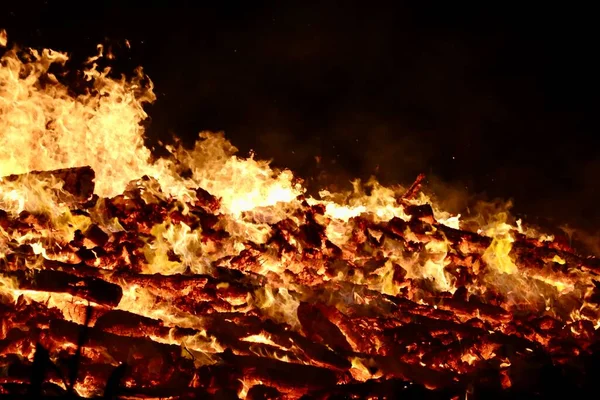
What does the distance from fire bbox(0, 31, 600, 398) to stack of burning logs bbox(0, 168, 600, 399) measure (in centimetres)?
1

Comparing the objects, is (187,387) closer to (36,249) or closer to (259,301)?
(259,301)

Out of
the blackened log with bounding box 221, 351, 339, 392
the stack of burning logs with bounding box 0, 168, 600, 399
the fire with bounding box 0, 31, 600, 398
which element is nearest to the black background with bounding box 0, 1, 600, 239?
the fire with bounding box 0, 31, 600, 398

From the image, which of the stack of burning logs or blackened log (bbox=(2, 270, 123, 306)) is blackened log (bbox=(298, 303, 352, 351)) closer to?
the stack of burning logs

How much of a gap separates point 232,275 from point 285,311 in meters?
0.53

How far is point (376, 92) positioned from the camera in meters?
8.38

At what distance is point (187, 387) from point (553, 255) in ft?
13.5

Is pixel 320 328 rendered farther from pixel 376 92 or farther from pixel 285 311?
pixel 376 92

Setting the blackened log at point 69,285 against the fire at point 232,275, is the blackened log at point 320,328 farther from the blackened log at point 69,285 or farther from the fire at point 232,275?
the blackened log at point 69,285

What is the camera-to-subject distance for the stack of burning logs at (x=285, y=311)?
3244mm

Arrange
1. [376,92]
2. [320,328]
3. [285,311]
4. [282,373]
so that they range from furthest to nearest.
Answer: [376,92]
[285,311]
[320,328]
[282,373]

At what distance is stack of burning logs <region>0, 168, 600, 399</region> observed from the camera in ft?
10.6

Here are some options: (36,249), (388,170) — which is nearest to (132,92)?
(36,249)

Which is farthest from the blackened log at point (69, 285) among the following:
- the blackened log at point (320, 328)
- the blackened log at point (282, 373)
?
the blackened log at point (320, 328)

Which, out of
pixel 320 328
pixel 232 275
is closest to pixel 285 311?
pixel 320 328
